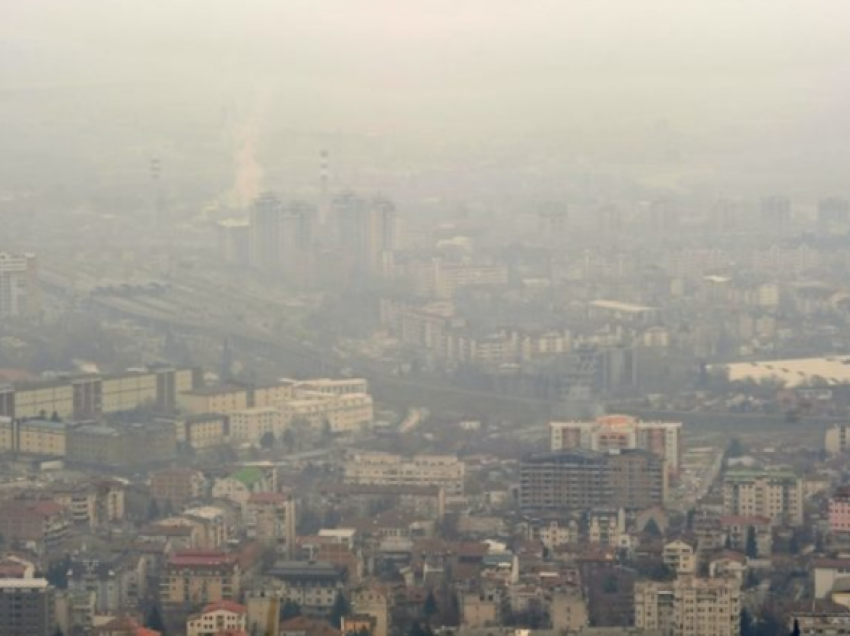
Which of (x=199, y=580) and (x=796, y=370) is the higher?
(x=796, y=370)

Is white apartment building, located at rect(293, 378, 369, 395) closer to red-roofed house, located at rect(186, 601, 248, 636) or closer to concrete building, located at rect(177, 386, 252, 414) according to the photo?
concrete building, located at rect(177, 386, 252, 414)

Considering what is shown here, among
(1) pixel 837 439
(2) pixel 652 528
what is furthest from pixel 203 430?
(2) pixel 652 528

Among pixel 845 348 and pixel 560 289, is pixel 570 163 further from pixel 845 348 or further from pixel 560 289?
pixel 845 348

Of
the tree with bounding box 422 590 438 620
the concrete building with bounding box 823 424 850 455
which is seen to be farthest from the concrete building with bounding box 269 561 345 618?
the concrete building with bounding box 823 424 850 455

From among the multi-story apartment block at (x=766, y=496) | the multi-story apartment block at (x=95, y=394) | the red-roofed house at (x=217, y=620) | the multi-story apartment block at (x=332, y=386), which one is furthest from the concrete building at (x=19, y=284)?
the red-roofed house at (x=217, y=620)

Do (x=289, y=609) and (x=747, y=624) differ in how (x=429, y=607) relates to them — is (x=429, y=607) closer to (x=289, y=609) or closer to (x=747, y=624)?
(x=289, y=609)

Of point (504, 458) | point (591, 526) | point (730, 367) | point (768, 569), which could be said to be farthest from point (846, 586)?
point (730, 367)

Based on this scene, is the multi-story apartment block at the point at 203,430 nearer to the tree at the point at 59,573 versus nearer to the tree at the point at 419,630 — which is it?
the tree at the point at 59,573
